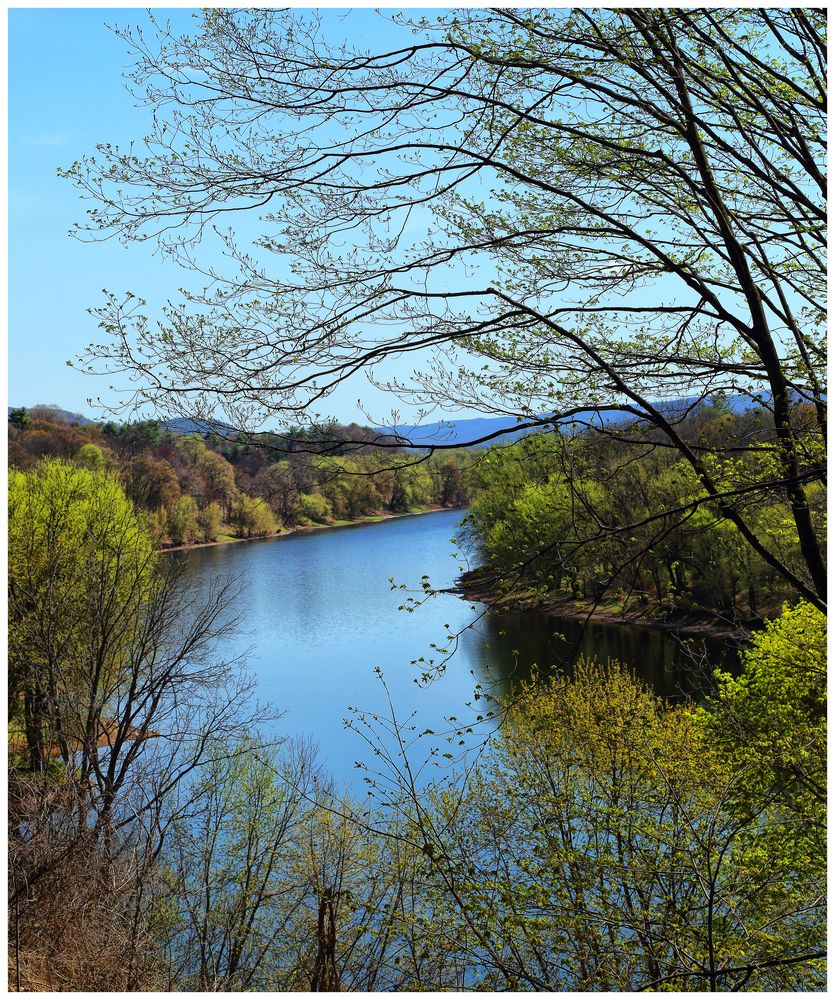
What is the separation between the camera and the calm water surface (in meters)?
17.9

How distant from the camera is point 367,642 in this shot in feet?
77.1

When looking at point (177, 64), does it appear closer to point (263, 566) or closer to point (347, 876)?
point (347, 876)

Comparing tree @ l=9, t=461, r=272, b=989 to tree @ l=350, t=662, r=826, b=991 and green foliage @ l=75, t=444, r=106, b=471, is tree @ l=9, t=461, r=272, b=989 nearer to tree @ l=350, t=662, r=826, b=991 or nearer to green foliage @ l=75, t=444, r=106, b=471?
tree @ l=350, t=662, r=826, b=991

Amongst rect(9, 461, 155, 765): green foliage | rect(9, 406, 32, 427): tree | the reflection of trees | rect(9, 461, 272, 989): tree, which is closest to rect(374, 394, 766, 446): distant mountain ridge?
rect(9, 461, 272, 989): tree

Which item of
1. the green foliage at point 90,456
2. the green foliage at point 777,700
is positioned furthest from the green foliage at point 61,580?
the green foliage at point 90,456

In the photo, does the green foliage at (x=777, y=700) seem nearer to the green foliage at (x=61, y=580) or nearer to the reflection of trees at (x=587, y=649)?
the reflection of trees at (x=587, y=649)

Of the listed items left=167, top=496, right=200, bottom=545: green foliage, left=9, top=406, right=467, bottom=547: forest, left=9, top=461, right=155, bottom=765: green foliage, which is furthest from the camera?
left=167, top=496, right=200, bottom=545: green foliage

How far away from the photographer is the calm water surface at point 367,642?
17922mm

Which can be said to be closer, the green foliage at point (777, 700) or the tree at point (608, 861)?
the tree at point (608, 861)

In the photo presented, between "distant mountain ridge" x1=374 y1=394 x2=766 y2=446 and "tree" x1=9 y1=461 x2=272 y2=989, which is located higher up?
"distant mountain ridge" x1=374 y1=394 x2=766 y2=446

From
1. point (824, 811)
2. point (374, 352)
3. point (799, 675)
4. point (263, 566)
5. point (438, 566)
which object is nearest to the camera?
point (374, 352)

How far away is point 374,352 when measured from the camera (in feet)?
11.9

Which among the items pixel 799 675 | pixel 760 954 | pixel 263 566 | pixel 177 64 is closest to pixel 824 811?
pixel 760 954

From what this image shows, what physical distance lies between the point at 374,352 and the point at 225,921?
8.37 m
